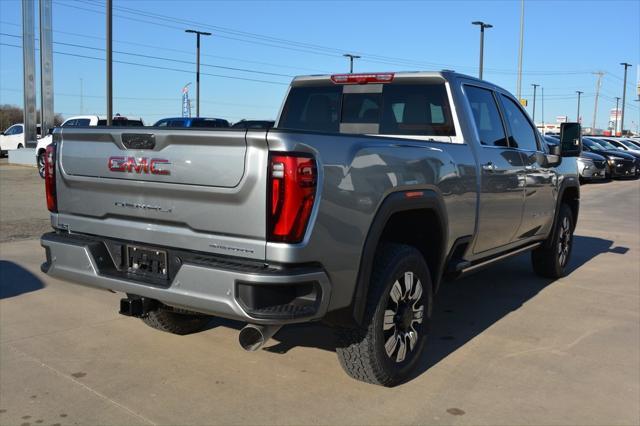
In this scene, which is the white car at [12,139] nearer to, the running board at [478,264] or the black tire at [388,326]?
the running board at [478,264]

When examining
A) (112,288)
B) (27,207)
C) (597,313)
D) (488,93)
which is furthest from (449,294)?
(27,207)

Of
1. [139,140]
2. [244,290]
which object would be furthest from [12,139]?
[244,290]

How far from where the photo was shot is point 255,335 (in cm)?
329

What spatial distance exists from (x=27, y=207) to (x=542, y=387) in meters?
11.5

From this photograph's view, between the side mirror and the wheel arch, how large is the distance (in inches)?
112

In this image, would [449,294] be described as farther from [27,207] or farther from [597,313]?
[27,207]

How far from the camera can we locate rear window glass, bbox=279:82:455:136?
4906 mm

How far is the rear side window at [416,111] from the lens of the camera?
488 centimetres

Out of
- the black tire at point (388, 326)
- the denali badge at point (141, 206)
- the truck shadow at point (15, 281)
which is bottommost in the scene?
the truck shadow at point (15, 281)

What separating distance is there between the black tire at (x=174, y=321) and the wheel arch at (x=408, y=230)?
5.41ft

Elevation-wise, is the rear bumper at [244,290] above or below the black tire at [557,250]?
above

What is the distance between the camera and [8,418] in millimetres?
3455

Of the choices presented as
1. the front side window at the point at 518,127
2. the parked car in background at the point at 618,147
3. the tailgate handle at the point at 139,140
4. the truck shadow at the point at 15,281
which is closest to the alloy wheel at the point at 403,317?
the tailgate handle at the point at 139,140

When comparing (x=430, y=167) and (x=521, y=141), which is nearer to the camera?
(x=430, y=167)
